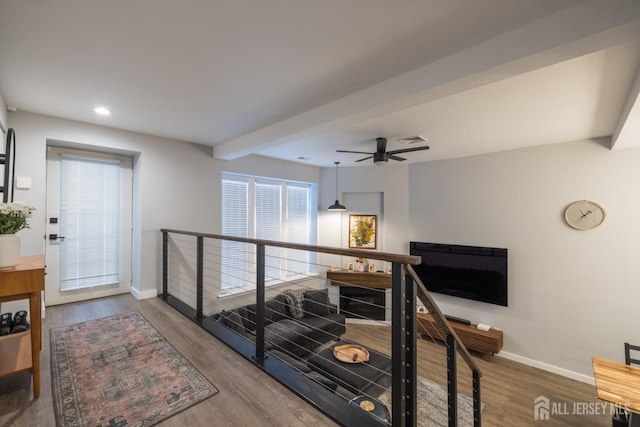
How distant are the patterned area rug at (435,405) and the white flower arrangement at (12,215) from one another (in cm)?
370

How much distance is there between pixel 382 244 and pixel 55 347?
16.8ft

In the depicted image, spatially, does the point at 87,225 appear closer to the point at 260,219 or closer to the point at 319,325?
the point at 260,219

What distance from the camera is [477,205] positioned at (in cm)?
→ 465

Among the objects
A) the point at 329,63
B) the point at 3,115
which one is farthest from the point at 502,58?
the point at 3,115

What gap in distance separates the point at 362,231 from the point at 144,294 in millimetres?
4227

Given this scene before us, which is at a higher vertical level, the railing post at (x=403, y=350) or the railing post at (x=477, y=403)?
the railing post at (x=403, y=350)

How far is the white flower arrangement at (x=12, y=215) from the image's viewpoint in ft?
5.02

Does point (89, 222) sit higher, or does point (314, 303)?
point (89, 222)

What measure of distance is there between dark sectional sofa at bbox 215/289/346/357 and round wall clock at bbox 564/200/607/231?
3.56 metres

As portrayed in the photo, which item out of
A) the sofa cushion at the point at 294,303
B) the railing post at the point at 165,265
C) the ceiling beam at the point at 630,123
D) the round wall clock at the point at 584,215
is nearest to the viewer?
the ceiling beam at the point at 630,123

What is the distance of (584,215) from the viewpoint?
12.3ft

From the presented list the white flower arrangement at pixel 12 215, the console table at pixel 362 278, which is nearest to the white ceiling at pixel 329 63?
the white flower arrangement at pixel 12 215

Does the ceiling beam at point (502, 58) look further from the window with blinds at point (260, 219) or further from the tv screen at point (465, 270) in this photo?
the tv screen at point (465, 270)

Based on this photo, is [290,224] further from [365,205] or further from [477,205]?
[477,205]
